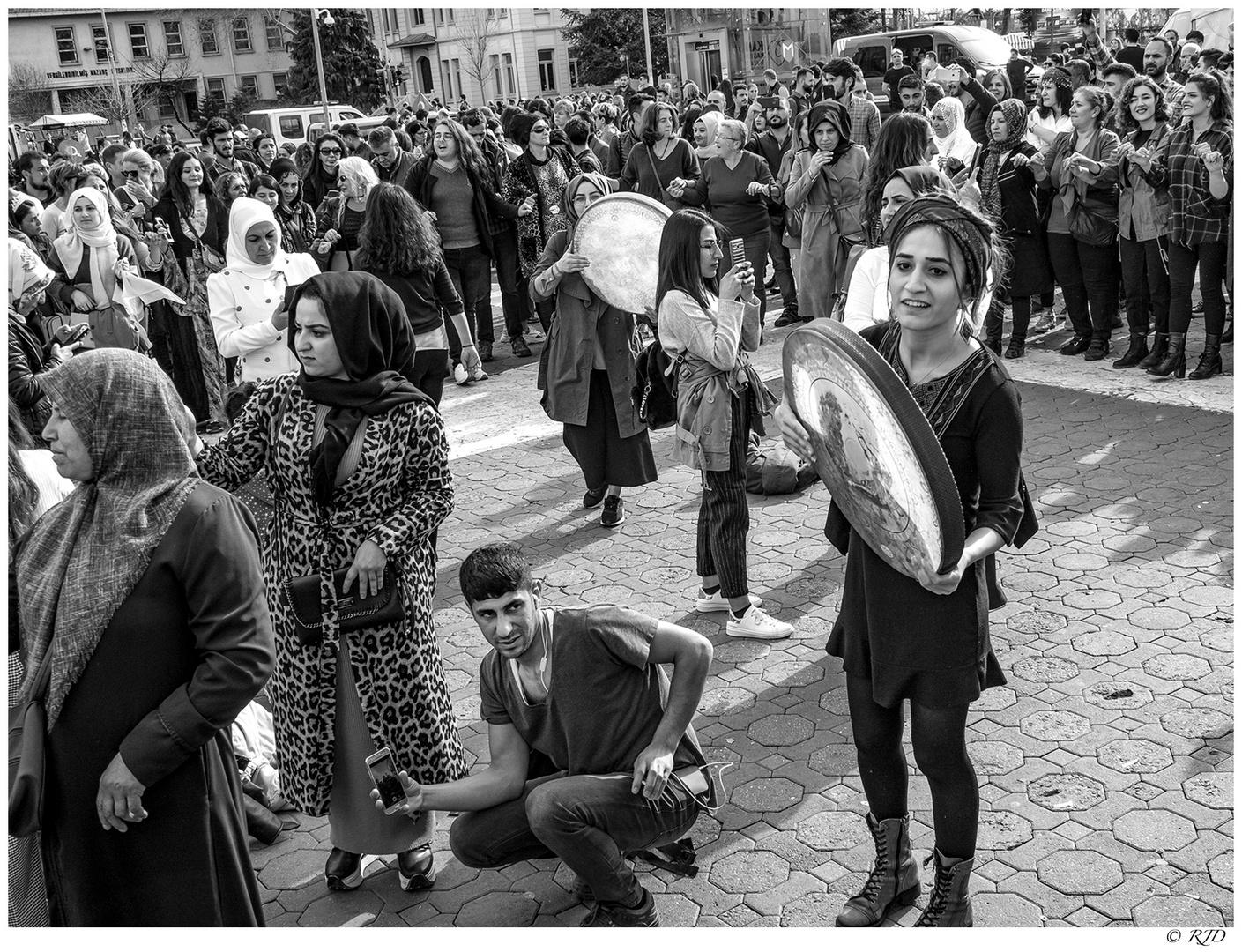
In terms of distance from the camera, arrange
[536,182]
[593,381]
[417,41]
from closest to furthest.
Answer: [593,381], [536,182], [417,41]

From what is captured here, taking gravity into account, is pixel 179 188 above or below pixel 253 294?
above

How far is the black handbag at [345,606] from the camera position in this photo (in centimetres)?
392

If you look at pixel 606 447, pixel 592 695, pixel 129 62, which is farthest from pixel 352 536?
pixel 129 62

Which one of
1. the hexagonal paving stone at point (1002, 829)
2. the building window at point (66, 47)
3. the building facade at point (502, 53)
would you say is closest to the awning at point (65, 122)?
the building window at point (66, 47)

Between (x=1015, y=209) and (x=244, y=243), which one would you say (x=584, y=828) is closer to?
(x=244, y=243)

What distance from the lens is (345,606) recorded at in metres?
3.92

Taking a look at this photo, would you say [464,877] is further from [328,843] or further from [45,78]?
[45,78]

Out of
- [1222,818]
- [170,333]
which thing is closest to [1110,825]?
[1222,818]

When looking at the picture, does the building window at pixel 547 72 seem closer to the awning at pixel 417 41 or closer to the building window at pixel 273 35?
the awning at pixel 417 41

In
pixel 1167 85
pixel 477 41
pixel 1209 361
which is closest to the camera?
pixel 1209 361

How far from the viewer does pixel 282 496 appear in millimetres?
Answer: 4027

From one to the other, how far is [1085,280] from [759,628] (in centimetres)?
567

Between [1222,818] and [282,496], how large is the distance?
10.4 feet

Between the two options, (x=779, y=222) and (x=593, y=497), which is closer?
(x=593, y=497)
